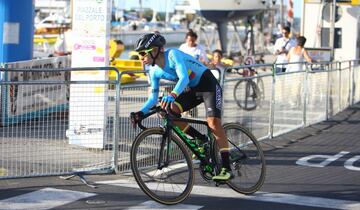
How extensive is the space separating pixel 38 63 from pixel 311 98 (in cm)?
572

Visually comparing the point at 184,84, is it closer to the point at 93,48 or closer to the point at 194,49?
the point at 93,48

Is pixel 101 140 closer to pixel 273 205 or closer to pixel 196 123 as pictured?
pixel 196 123

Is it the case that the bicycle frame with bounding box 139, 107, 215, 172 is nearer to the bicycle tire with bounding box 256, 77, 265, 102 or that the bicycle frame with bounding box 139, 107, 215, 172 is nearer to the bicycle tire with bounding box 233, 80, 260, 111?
the bicycle tire with bounding box 233, 80, 260, 111

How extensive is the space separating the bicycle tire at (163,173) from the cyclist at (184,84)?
257mm

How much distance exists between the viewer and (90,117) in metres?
9.30

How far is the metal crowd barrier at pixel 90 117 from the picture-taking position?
8680 millimetres

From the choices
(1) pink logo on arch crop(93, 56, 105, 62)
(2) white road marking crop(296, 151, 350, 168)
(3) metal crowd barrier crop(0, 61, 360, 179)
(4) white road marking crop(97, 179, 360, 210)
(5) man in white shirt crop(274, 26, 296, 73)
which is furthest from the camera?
(5) man in white shirt crop(274, 26, 296, 73)

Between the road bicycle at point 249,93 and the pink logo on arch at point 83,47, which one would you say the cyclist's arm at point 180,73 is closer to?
the pink logo on arch at point 83,47

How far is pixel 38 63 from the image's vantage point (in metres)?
13.6

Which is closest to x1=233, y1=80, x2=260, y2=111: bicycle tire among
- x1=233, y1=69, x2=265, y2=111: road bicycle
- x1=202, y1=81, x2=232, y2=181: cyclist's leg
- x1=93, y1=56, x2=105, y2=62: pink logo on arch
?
x1=233, y1=69, x2=265, y2=111: road bicycle

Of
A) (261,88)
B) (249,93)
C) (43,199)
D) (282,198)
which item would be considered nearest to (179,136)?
(282,198)

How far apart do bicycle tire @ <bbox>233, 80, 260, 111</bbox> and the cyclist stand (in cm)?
405

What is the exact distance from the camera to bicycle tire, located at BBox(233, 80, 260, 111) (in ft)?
39.1

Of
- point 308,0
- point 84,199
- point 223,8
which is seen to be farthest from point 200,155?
point 223,8
